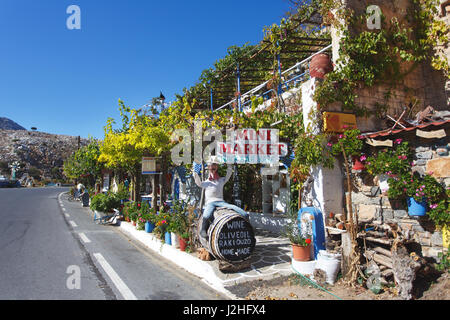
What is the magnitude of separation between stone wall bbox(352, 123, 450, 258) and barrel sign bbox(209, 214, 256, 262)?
2.22m

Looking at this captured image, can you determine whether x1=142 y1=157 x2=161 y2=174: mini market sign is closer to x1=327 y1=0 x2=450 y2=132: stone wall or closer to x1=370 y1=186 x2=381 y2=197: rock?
x1=327 y1=0 x2=450 y2=132: stone wall

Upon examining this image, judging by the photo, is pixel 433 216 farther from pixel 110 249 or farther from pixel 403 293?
pixel 110 249

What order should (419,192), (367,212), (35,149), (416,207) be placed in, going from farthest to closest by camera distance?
1. (35,149)
2. (367,212)
3. (416,207)
4. (419,192)

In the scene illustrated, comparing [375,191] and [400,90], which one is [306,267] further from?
[400,90]

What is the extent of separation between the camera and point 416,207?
14.6 ft

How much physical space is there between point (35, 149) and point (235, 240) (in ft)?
277

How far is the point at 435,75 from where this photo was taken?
722cm

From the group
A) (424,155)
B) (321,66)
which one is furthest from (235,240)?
(321,66)

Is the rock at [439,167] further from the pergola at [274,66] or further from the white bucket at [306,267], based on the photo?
the pergola at [274,66]

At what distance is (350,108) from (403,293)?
13.1ft

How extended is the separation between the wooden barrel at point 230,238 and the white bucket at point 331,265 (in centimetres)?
134

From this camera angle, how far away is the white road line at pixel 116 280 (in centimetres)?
443

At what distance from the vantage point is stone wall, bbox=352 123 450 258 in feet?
14.4

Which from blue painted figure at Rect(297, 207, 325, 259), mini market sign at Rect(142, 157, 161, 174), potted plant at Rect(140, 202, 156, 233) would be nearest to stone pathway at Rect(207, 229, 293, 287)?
blue painted figure at Rect(297, 207, 325, 259)
